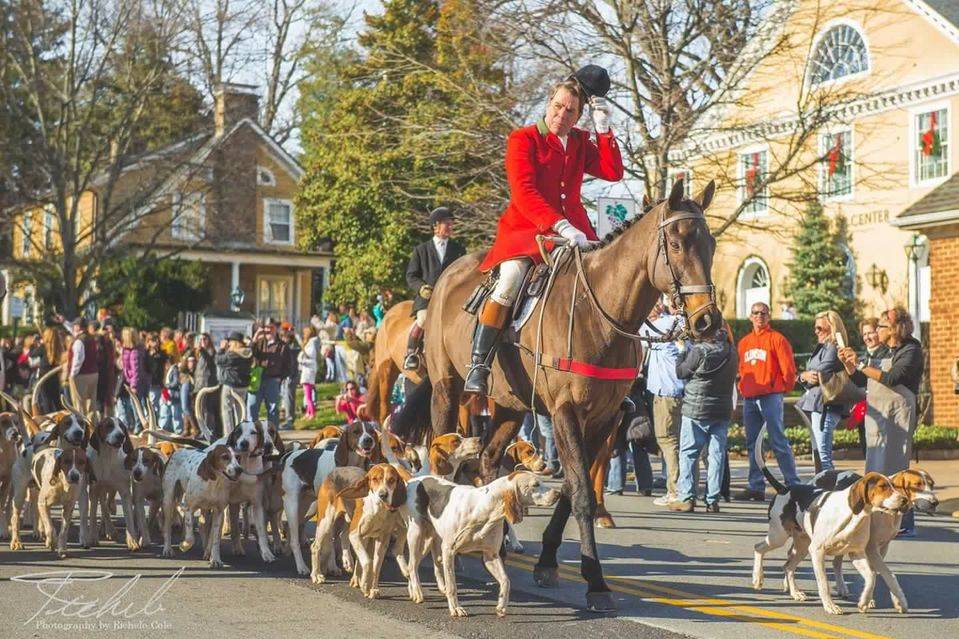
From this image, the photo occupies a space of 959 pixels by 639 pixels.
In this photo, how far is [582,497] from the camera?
26.3 ft

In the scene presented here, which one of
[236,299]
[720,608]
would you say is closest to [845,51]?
[236,299]

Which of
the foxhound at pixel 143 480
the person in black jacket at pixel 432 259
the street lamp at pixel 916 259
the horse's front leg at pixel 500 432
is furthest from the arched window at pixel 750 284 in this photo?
the foxhound at pixel 143 480

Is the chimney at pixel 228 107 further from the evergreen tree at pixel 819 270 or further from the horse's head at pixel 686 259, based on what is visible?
the horse's head at pixel 686 259

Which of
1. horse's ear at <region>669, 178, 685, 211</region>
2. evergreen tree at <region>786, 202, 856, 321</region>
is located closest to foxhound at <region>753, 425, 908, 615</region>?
horse's ear at <region>669, 178, 685, 211</region>

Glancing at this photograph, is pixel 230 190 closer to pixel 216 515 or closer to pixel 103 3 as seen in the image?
pixel 103 3

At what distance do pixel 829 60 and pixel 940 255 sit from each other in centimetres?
1603

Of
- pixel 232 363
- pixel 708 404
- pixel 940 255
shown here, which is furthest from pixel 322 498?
pixel 940 255

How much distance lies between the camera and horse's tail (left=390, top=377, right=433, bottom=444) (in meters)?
11.4

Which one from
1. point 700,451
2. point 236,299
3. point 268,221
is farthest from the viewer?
point 268,221

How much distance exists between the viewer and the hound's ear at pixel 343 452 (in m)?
9.49

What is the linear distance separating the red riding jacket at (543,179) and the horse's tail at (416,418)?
239 centimetres

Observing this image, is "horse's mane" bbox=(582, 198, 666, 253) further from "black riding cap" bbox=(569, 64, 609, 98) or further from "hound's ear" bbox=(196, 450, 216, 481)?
"hound's ear" bbox=(196, 450, 216, 481)

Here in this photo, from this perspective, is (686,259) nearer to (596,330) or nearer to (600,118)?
(596,330)
